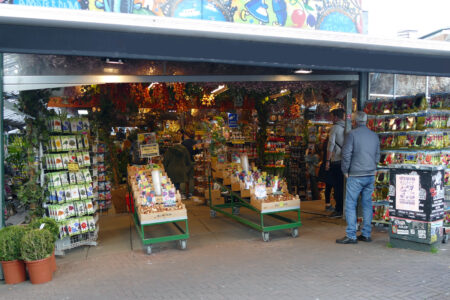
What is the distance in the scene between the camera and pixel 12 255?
458 centimetres

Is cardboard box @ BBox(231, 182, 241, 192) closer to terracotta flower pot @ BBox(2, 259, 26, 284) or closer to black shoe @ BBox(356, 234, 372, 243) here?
black shoe @ BBox(356, 234, 372, 243)

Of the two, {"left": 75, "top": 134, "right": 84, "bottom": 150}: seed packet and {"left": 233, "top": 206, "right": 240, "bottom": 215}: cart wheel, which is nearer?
{"left": 75, "top": 134, "right": 84, "bottom": 150}: seed packet

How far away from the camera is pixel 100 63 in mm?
5805

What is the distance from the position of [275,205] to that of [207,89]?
16.9 feet

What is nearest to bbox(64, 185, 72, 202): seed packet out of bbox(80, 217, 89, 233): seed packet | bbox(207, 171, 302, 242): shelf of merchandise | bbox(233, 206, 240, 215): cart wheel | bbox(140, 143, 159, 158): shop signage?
bbox(80, 217, 89, 233): seed packet

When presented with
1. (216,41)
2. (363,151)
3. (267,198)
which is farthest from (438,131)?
(216,41)

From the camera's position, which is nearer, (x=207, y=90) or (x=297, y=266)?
(x=297, y=266)

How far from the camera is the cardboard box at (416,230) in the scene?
205 inches

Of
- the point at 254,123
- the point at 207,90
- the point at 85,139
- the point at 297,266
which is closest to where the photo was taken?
the point at 297,266

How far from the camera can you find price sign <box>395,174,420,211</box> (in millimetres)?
5301

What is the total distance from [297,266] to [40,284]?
3398 mm

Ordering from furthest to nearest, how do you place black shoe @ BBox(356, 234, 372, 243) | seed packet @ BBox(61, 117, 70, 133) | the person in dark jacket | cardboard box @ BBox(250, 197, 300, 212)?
1. the person in dark jacket
2. cardboard box @ BBox(250, 197, 300, 212)
3. black shoe @ BBox(356, 234, 372, 243)
4. seed packet @ BBox(61, 117, 70, 133)

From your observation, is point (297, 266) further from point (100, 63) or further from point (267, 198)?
point (100, 63)

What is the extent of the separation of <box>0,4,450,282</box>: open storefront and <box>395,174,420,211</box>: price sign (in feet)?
3.24
